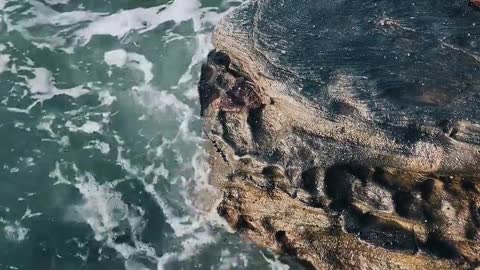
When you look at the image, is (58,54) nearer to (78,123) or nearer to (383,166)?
(78,123)

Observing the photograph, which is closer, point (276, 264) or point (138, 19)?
point (276, 264)

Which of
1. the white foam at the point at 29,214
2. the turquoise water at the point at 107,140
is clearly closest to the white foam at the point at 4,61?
the turquoise water at the point at 107,140

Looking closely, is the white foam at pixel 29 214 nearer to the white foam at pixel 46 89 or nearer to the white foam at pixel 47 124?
the white foam at pixel 47 124

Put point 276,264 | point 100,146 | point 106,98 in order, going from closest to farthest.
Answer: point 276,264 < point 100,146 < point 106,98

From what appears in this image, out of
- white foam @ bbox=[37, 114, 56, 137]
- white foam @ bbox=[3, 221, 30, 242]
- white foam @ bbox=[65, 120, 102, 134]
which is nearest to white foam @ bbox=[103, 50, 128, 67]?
white foam @ bbox=[65, 120, 102, 134]

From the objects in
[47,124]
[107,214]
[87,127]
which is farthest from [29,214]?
[87,127]

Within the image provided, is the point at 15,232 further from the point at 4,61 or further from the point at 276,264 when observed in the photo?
the point at 276,264
